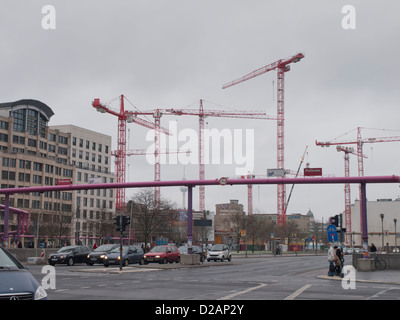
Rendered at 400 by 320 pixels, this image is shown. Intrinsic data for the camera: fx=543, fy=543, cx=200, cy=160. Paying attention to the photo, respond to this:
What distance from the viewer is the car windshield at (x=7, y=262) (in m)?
8.87

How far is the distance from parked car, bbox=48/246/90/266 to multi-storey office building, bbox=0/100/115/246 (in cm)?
5027

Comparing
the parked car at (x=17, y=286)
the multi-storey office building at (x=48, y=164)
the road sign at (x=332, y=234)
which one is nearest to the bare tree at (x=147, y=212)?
the multi-storey office building at (x=48, y=164)

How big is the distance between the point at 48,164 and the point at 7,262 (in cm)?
11790

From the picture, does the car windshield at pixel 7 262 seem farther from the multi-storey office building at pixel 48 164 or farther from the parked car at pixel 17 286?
the multi-storey office building at pixel 48 164

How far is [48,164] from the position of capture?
403 ft

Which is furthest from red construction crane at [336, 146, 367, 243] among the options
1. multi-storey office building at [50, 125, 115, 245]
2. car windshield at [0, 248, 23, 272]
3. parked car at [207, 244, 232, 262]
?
car windshield at [0, 248, 23, 272]

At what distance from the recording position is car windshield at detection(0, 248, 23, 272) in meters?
8.87

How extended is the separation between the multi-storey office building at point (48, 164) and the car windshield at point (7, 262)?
83335 mm

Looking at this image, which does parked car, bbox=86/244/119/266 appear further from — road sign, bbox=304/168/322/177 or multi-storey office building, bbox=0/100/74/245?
multi-storey office building, bbox=0/100/74/245

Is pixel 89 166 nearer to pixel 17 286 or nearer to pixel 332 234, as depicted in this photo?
pixel 332 234

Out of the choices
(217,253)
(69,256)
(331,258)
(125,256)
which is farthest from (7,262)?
(217,253)

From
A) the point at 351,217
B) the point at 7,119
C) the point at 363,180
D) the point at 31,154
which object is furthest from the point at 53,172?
the point at 363,180
